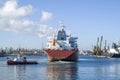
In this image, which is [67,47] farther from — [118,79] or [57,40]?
[118,79]

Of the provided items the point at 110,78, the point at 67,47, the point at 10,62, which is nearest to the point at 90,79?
the point at 110,78

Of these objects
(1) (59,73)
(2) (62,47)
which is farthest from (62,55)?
(1) (59,73)

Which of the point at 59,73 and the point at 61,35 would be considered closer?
the point at 59,73

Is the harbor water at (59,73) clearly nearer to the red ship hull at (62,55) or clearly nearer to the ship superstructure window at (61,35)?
the red ship hull at (62,55)

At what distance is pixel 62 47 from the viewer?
132 m

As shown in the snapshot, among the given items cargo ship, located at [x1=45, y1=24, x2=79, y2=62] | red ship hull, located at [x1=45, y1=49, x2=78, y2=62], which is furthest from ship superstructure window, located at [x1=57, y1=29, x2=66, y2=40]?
red ship hull, located at [x1=45, y1=49, x2=78, y2=62]

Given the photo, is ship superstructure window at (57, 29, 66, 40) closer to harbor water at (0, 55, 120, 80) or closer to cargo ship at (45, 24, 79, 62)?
cargo ship at (45, 24, 79, 62)

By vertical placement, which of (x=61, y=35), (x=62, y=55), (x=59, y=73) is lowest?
(x=59, y=73)

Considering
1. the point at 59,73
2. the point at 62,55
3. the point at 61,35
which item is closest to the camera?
the point at 59,73

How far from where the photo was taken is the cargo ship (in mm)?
125875

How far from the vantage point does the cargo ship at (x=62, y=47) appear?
12588 cm

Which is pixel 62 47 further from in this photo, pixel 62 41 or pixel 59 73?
pixel 59 73

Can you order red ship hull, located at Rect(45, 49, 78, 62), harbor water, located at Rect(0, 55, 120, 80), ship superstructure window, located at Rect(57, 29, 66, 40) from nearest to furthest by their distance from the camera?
harbor water, located at Rect(0, 55, 120, 80)
red ship hull, located at Rect(45, 49, 78, 62)
ship superstructure window, located at Rect(57, 29, 66, 40)

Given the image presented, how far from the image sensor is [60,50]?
12650 cm
